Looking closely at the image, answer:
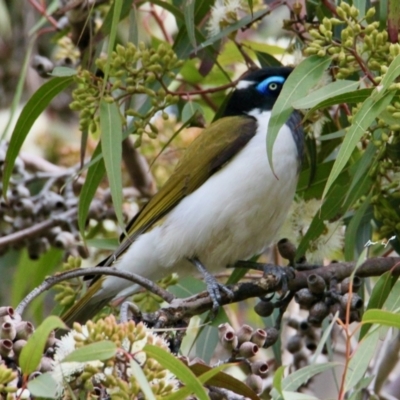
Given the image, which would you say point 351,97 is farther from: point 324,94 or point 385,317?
point 385,317

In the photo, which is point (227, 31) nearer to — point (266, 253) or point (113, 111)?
point (113, 111)

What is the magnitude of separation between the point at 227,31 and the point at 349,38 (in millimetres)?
796

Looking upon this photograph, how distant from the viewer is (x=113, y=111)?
296 centimetres

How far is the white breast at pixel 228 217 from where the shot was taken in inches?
140

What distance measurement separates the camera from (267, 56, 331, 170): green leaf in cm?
274

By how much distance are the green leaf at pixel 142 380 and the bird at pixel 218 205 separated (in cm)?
167

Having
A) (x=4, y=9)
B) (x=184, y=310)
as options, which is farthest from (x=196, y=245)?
(x=4, y=9)

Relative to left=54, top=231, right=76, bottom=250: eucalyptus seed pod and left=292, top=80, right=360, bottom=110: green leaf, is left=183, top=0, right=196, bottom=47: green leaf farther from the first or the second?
left=54, top=231, right=76, bottom=250: eucalyptus seed pod

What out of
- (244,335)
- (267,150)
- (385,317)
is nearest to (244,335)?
(244,335)

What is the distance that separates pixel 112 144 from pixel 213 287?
720 millimetres

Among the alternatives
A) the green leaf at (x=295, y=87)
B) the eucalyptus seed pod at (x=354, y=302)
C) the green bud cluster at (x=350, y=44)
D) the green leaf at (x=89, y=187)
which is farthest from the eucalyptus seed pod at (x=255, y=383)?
the green leaf at (x=89, y=187)

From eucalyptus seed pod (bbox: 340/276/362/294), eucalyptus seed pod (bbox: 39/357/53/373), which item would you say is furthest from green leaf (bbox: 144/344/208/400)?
eucalyptus seed pod (bbox: 340/276/362/294)

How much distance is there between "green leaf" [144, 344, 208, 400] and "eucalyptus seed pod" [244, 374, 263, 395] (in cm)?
40

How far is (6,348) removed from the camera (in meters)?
1.98
